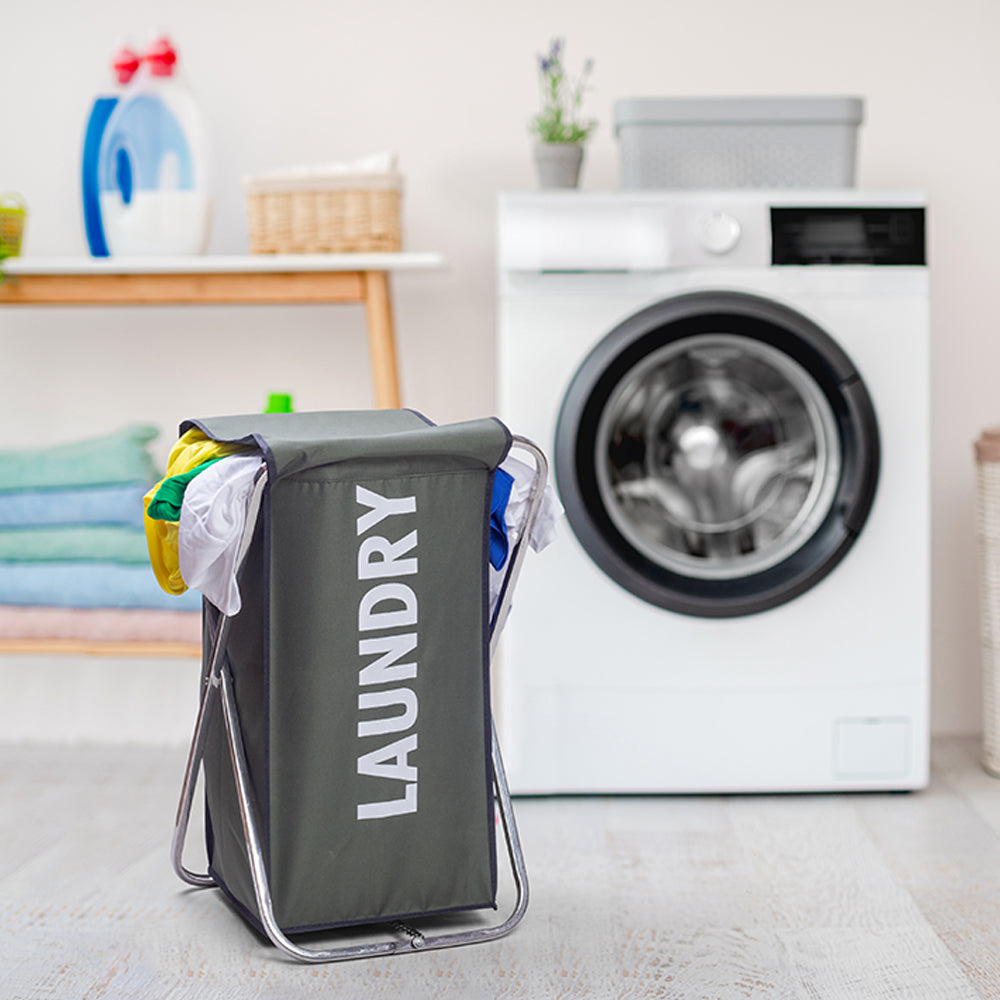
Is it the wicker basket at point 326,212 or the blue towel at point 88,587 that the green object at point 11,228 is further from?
the blue towel at point 88,587

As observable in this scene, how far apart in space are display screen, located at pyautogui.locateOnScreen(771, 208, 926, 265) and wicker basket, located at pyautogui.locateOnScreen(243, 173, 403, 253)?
679mm

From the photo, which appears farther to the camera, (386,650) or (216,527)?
(386,650)

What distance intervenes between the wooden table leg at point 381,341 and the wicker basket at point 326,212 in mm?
71

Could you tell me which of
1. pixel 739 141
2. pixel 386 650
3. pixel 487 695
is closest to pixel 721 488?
pixel 739 141

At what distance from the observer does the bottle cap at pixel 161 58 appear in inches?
89.9

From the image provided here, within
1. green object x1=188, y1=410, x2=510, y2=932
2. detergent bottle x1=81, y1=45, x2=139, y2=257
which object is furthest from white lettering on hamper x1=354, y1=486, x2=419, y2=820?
detergent bottle x1=81, y1=45, x2=139, y2=257

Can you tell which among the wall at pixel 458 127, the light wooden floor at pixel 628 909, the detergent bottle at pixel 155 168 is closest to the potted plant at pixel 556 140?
the wall at pixel 458 127

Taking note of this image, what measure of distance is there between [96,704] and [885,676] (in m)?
1.55

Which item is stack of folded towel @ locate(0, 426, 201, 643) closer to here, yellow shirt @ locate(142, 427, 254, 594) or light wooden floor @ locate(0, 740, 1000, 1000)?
light wooden floor @ locate(0, 740, 1000, 1000)

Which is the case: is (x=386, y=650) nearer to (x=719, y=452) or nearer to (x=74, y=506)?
(x=719, y=452)

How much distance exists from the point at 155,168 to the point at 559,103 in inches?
29.7

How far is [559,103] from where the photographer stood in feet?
7.48

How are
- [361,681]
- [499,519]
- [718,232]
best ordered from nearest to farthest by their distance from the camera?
[361,681]
[499,519]
[718,232]

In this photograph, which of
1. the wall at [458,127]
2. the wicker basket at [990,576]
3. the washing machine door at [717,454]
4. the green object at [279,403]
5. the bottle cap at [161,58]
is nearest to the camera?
the green object at [279,403]
